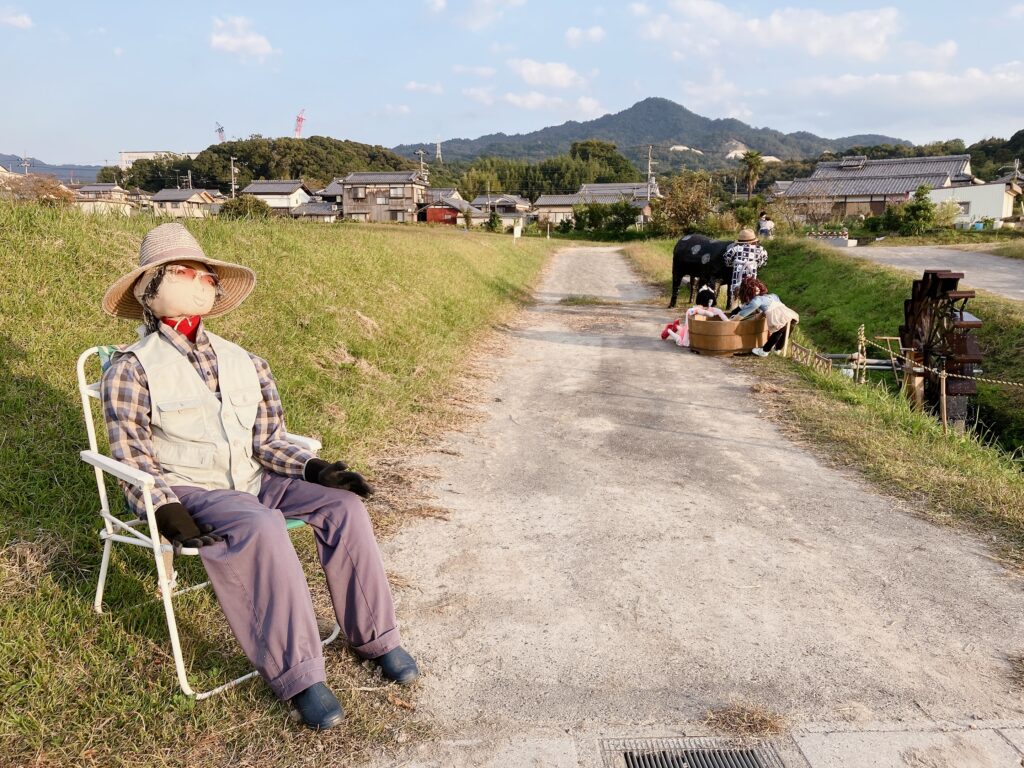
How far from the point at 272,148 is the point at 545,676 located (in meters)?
97.9

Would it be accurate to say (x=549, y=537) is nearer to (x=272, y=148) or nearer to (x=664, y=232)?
(x=664, y=232)

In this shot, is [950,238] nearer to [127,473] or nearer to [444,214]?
[127,473]

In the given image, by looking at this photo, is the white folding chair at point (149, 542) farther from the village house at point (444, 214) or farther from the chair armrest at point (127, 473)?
the village house at point (444, 214)

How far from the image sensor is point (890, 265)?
2031 centimetres

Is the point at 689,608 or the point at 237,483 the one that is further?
the point at 689,608

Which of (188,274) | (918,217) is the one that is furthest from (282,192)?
(188,274)

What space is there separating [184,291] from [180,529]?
3.36 feet

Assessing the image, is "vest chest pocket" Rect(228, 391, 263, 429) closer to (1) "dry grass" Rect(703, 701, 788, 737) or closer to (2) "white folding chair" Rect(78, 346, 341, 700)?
(2) "white folding chair" Rect(78, 346, 341, 700)

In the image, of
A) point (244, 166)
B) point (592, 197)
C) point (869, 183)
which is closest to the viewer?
point (869, 183)

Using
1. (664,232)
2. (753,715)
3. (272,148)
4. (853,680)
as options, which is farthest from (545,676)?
(272,148)

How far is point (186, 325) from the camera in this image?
9.63 ft

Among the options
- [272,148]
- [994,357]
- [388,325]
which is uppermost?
[272,148]

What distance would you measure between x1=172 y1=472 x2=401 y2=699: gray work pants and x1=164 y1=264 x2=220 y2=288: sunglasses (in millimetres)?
876

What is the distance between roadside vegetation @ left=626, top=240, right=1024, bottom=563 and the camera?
14.9ft
